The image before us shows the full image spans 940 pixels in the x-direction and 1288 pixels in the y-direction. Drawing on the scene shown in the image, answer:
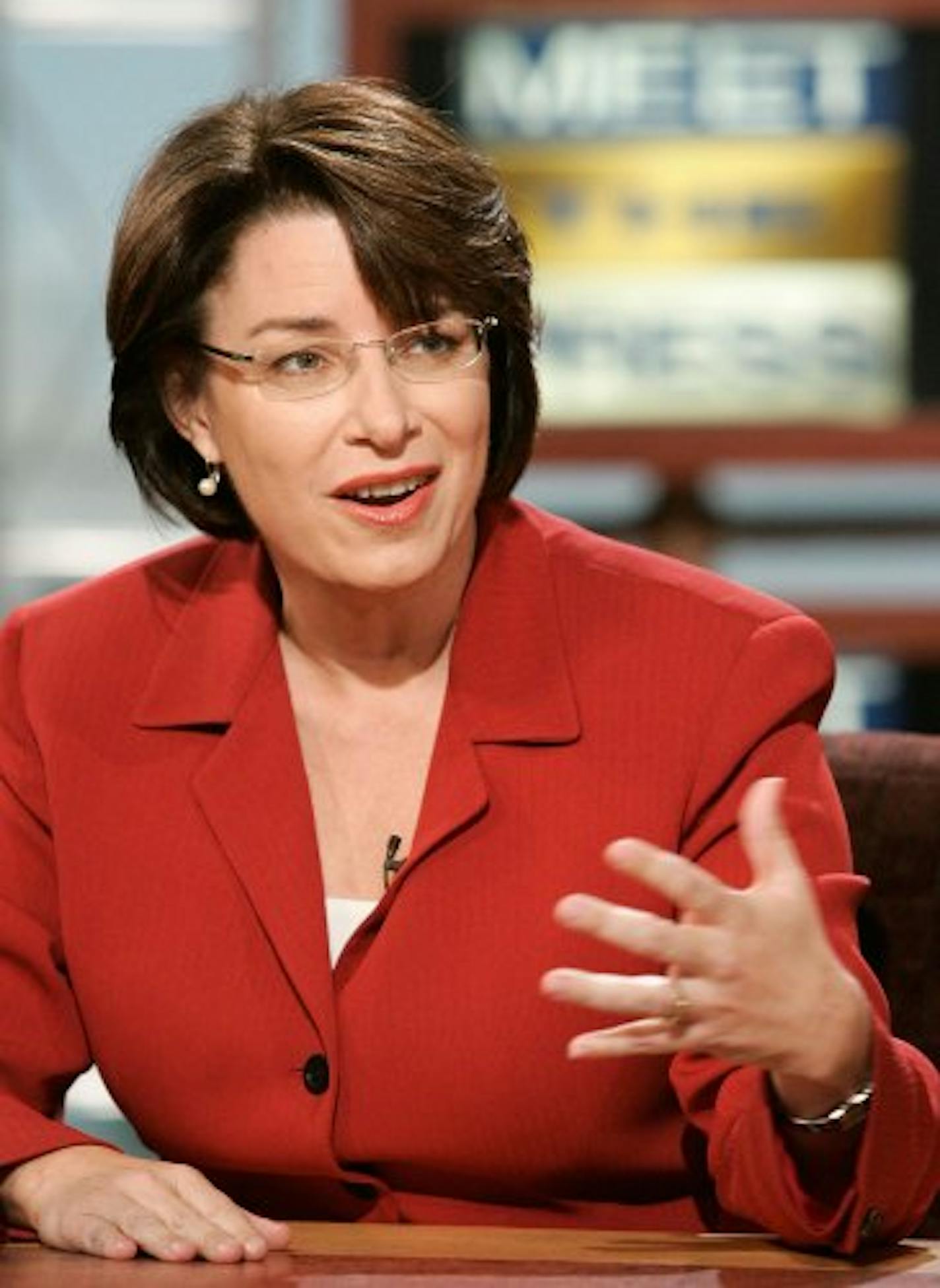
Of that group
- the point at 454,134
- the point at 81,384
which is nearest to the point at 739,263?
the point at 81,384

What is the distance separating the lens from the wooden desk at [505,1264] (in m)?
1.81

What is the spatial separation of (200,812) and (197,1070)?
0.19m

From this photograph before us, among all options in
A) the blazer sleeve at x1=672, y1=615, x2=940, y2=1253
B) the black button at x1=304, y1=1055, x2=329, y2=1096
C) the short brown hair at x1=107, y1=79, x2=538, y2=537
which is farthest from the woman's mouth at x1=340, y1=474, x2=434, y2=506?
the black button at x1=304, y1=1055, x2=329, y2=1096

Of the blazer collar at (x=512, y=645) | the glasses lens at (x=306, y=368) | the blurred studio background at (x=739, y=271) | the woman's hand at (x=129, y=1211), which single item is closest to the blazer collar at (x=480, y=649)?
the blazer collar at (x=512, y=645)

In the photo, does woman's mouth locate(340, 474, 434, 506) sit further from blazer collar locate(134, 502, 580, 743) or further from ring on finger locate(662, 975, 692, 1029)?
ring on finger locate(662, 975, 692, 1029)

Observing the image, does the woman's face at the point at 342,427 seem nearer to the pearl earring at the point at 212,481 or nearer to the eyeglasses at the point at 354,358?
the eyeglasses at the point at 354,358

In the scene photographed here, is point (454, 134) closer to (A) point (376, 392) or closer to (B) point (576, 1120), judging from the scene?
(A) point (376, 392)

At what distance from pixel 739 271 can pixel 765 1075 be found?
9.66ft

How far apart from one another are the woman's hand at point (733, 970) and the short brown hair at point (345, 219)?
0.53 m

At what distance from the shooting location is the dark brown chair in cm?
224

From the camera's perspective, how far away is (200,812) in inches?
86.0

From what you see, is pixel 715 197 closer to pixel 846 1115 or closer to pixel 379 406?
Result: pixel 379 406

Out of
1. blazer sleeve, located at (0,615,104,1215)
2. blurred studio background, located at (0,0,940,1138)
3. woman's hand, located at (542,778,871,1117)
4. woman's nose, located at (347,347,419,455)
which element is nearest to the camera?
woman's hand, located at (542,778,871,1117)

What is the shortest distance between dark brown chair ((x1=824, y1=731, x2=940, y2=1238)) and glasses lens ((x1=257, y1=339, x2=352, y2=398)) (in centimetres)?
52
